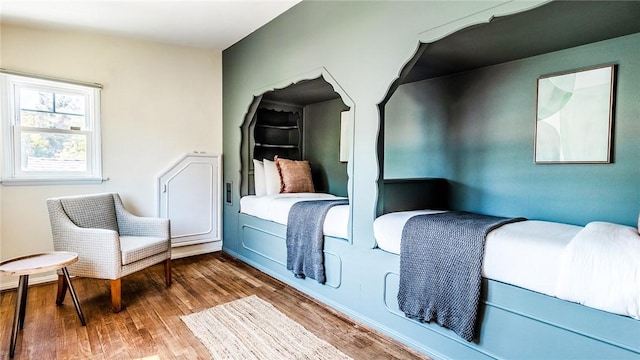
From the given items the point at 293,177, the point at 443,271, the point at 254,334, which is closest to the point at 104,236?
the point at 254,334

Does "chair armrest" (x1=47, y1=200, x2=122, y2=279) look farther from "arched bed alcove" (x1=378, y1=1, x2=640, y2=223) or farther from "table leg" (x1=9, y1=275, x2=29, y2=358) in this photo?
"arched bed alcove" (x1=378, y1=1, x2=640, y2=223)

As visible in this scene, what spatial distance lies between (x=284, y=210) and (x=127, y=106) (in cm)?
211

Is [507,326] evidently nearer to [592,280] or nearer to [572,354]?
[572,354]

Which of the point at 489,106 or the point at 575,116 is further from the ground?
the point at 489,106

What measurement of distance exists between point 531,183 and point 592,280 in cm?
139

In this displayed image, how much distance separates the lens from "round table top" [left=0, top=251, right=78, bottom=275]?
1967 mm

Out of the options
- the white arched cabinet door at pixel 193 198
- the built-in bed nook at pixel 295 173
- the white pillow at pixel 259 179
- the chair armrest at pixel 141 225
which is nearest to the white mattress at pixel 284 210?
the built-in bed nook at pixel 295 173

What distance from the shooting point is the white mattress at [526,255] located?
1.51m

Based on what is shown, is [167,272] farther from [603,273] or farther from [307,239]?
[603,273]

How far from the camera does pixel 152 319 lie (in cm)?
239

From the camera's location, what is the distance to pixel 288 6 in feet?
9.80

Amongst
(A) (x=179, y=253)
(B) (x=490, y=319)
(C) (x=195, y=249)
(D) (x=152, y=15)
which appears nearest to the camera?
(B) (x=490, y=319)

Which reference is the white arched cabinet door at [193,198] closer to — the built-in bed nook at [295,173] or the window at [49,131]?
the built-in bed nook at [295,173]

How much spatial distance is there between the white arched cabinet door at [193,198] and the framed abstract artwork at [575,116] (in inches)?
135
